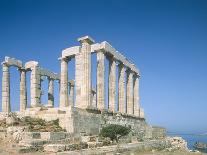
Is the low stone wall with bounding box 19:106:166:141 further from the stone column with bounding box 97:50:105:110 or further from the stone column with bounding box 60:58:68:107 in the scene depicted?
the stone column with bounding box 60:58:68:107

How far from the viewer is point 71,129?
883 inches

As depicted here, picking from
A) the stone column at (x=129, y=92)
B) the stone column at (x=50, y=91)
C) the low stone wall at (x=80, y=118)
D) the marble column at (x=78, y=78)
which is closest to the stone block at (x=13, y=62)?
the stone column at (x=50, y=91)

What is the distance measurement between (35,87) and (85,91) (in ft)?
29.7

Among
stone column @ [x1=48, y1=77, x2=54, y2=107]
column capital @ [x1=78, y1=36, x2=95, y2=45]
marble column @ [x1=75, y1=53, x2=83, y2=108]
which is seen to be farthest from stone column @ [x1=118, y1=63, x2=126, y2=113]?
stone column @ [x1=48, y1=77, x2=54, y2=107]

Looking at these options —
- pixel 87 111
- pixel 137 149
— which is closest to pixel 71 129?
pixel 87 111

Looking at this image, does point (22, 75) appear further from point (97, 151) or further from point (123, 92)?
point (97, 151)

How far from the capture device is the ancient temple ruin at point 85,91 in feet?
80.1

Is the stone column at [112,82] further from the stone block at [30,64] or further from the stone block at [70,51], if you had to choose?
the stone block at [30,64]

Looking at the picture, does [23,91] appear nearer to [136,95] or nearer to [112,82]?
[112,82]

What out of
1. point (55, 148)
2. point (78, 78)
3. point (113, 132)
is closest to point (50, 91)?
point (78, 78)

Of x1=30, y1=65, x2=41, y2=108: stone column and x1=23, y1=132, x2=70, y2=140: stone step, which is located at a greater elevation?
x1=30, y1=65, x2=41, y2=108: stone column

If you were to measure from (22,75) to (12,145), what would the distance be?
20656 mm

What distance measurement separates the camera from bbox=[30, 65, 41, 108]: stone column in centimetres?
3397

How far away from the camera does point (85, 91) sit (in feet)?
90.5
